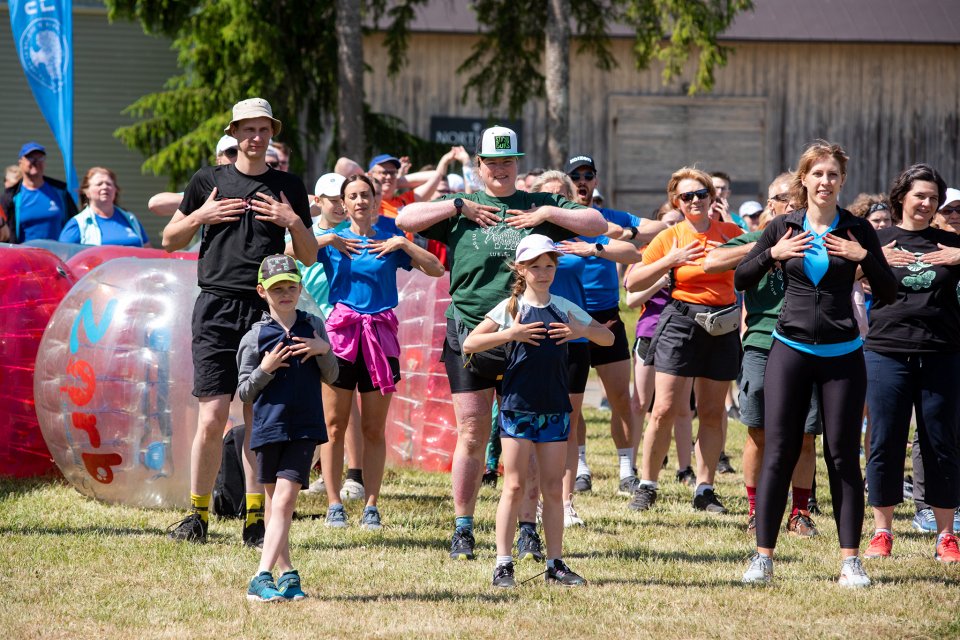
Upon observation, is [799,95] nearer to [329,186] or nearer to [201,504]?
[329,186]

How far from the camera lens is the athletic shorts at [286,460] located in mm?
5387

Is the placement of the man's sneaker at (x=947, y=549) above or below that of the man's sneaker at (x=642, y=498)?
above

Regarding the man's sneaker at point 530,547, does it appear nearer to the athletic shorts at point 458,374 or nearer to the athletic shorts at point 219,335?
the athletic shorts at point 458,374

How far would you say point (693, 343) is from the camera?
7.56 m

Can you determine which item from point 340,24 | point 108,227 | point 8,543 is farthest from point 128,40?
point 8,543

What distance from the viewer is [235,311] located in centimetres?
618

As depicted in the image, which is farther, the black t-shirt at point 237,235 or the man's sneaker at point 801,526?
the man's sneaker at point 801,526

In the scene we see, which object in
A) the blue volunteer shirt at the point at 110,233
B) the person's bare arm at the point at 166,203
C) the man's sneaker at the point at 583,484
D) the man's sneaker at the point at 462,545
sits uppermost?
the person's bare arm at the point at 166,203

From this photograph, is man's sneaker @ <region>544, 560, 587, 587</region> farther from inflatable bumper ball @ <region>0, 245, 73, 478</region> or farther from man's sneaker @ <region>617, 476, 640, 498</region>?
inflatable bumper ball @ <region>0, 245, 73, 478</region>

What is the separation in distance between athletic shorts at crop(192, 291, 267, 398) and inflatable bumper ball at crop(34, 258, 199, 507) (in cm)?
100

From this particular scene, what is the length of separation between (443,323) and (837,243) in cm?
377

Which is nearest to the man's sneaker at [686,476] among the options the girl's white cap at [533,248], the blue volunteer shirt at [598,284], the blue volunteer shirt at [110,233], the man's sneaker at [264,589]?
the blue volunteer shirt at [598,284]

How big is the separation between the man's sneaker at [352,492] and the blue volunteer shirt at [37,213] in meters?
5.20

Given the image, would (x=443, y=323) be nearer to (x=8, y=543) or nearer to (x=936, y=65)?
(x=8, y=543)
